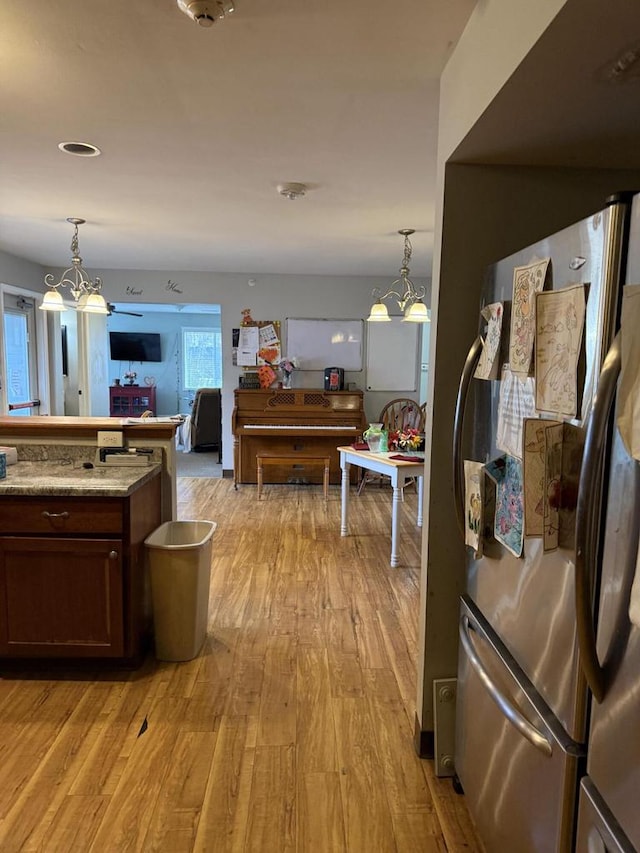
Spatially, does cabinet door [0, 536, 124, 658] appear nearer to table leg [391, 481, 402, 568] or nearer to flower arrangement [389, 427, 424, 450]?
table leg [391, 481, 402, 568]

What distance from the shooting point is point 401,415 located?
591 centimetres

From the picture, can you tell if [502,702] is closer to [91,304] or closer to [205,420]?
[91,304]

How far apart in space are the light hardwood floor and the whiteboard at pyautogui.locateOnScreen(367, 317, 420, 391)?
11.0ft

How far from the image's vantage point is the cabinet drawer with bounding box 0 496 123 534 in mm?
2117

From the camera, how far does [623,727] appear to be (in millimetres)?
859

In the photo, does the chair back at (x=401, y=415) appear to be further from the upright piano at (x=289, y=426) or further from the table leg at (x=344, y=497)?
the table leg at (x=344, y=497)

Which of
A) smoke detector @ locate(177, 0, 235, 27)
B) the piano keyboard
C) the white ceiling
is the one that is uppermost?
the white ceiling

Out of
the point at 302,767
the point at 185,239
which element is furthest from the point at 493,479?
the point at 185,239

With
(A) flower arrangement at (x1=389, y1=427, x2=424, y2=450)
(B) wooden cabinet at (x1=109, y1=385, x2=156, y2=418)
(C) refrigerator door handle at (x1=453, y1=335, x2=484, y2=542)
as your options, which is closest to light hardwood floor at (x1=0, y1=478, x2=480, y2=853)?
(C) refrigerator door handle at (x1=453, y1=335, x2=484, y2=542)

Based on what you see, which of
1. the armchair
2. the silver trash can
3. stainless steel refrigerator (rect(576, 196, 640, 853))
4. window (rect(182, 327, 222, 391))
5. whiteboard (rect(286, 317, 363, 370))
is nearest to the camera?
stainless steel refrigerator (rect(576, 196, 640, 853))

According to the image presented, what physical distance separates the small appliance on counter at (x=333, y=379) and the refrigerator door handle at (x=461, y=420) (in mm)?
4340

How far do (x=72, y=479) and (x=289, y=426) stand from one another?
3.41m

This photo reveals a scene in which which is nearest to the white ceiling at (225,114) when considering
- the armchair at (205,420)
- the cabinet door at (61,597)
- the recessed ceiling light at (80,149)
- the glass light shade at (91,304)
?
the recessed ceiling light at (80,149)

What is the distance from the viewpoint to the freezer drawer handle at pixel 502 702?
43.3 inches
